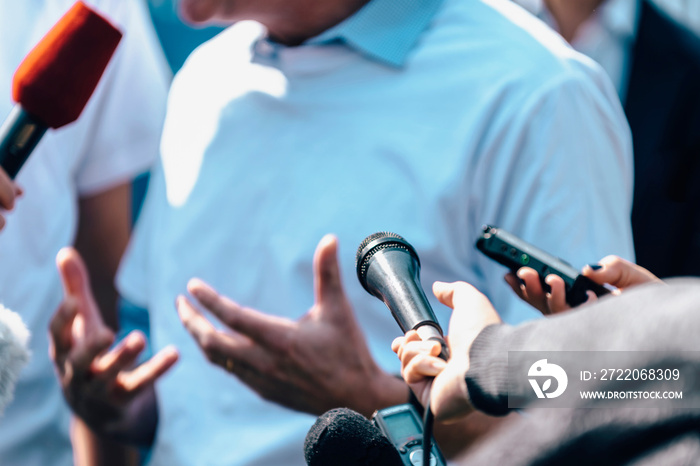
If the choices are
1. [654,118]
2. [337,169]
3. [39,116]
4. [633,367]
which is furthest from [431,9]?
[633,367]

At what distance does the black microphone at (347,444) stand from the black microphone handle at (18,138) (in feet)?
1.70

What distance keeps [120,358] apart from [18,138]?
0.42m

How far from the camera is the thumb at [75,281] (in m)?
1.09

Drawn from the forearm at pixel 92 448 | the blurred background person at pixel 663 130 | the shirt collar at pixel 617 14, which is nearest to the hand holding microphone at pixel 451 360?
the forearm at pixel 92 448

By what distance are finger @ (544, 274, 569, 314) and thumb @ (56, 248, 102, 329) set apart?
0.76m

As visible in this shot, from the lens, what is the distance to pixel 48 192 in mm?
1283

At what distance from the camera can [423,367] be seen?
0.45 meters

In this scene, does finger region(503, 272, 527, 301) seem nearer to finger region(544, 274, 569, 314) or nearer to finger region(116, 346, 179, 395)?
finger region(544, 274, 569, 314)

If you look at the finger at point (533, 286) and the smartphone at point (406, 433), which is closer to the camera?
the smartphone at point (406, 433)

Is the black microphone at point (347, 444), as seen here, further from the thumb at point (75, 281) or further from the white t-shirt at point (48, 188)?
the white t-shirt at point (48, 188)

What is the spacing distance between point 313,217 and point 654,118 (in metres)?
0.94

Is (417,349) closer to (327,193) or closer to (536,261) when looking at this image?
(536,261)

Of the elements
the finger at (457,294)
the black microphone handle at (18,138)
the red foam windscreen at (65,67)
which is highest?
the red foam windscreen at (65,67)

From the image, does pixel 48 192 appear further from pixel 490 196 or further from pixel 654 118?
pixel 654 118
